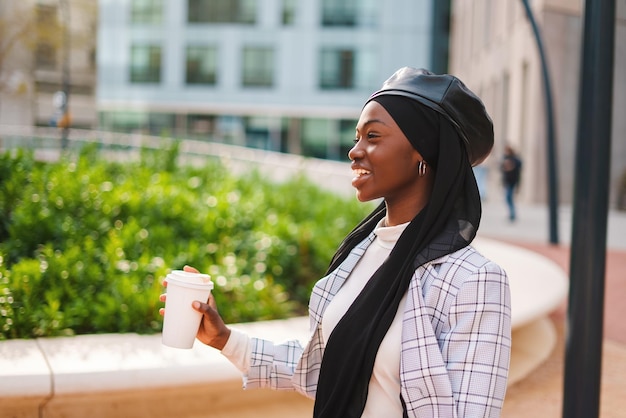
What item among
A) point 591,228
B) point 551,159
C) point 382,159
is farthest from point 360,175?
point 551,159

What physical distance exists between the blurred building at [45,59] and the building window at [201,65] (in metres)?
31.2

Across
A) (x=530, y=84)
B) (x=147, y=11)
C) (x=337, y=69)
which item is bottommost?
(x=530, y=84)

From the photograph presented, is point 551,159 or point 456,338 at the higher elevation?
point 456,338

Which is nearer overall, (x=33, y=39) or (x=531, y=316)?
(x=531, y=316)

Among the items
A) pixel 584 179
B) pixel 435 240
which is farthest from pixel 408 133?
pixel 584 179

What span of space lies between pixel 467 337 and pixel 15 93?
350 inches

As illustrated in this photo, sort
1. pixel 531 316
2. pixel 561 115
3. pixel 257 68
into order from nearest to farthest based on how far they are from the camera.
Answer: pixel 531 316 < pixel 561 115 < pixel 257 68

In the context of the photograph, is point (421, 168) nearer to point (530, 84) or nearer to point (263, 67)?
point (530, 84)

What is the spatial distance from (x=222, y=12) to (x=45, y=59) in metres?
33.3

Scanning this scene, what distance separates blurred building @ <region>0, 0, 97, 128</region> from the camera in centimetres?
938

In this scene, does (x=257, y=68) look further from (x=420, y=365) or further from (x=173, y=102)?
(x=420, y=365)

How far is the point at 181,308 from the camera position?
212 cm

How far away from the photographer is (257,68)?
139 feet

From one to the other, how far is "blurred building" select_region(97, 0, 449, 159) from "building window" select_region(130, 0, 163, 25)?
0.25 feet
